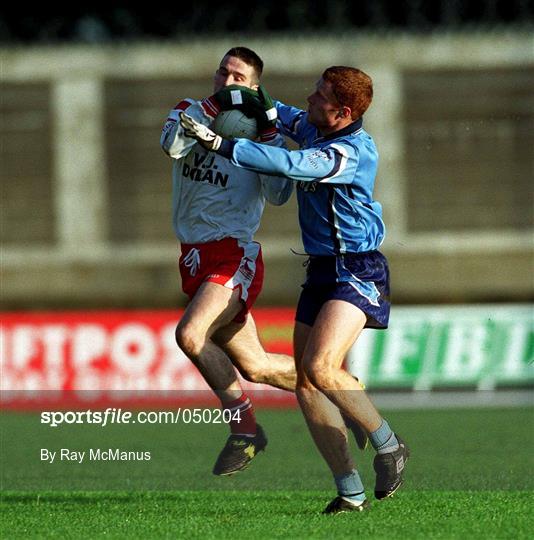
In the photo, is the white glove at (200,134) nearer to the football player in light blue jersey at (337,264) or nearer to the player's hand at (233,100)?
the football player in light blue jersey at (337,264)

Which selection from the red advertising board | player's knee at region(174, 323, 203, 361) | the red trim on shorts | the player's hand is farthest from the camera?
the red advertising board

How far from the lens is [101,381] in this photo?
15773mm

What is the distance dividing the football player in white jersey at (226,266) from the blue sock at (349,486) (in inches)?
47.2

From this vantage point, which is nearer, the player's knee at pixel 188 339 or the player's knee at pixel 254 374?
the player's knee at pixel 188 339

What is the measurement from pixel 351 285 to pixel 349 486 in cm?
103

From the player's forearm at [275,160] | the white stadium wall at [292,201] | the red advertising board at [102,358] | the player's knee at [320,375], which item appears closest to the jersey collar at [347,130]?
the player's forearm at [275,160]

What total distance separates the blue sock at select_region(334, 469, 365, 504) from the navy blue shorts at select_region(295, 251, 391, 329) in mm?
800

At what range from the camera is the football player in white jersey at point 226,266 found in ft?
26.3

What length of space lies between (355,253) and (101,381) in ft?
29.3

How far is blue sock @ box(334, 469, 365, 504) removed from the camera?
6.98 metres

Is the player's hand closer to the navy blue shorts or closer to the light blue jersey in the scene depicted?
the light blue jersey

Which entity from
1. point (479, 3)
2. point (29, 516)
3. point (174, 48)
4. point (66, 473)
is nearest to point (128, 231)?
point (174, 48)

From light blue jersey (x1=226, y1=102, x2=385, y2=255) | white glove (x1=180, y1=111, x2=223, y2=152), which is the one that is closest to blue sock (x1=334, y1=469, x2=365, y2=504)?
light blue jersey (x1=226, y1=102, x2=385, y2=255)

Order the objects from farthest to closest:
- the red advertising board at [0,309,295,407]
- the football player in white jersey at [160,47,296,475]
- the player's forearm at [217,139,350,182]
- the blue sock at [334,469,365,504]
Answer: the red advertising board at [0,309,295,407] → the football player in white jersey at [160,47,296,475] → the blue sock at [334,469,365,504] → the player's forearm at [217,139,350,182]
